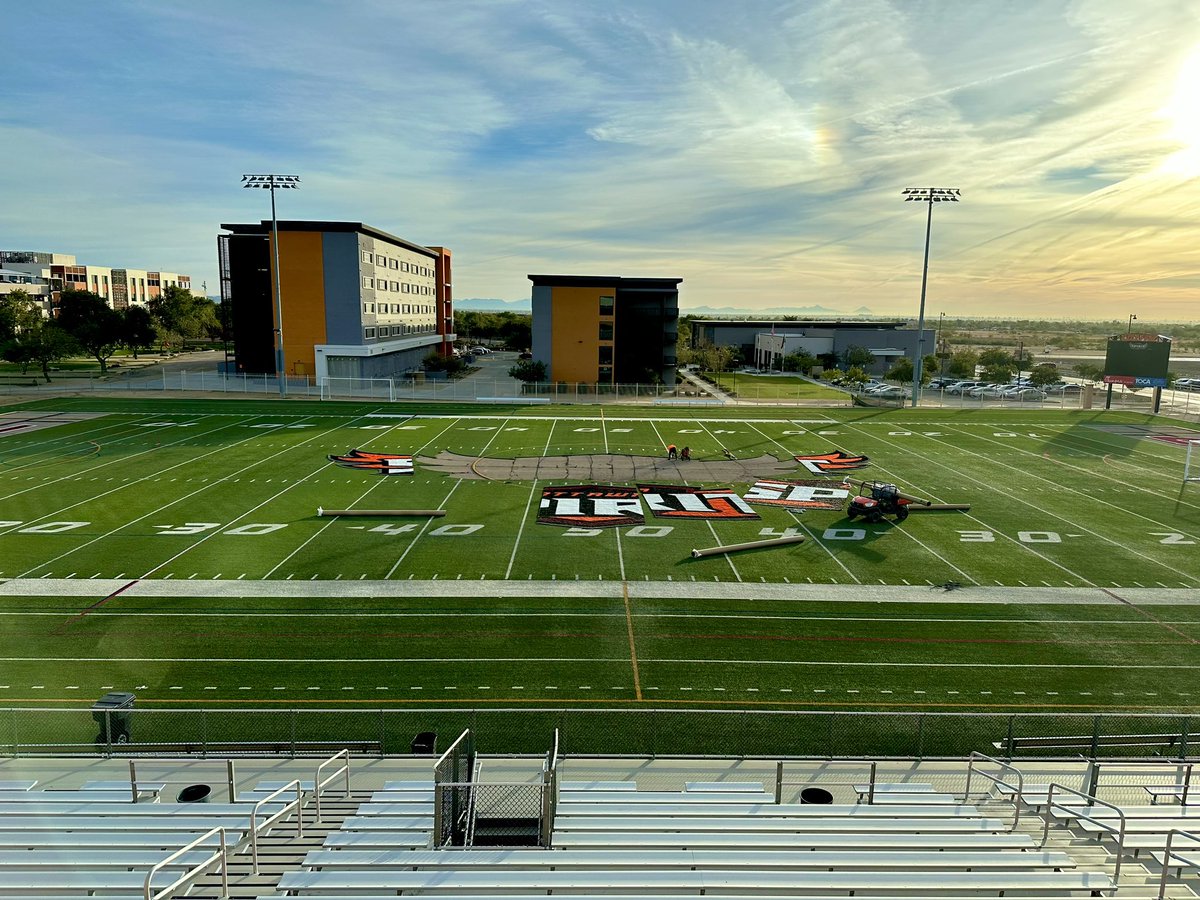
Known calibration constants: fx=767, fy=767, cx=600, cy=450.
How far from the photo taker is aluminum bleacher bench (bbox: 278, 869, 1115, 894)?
7.60 metres

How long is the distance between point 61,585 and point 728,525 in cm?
2086

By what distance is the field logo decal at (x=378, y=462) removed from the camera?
1407 inches

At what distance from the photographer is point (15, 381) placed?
7025cm

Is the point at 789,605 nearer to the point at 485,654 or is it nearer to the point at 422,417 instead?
the point at 485,654

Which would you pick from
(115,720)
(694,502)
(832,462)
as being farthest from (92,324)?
(115,720)

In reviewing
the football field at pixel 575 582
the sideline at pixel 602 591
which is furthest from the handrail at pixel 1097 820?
the sideline at pixel 602 591

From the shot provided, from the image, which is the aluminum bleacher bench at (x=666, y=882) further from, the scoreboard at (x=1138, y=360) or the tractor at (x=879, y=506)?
the scoreboard at (x=1138, y=360)

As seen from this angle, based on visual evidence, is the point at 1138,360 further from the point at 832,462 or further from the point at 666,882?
the point at 666,882

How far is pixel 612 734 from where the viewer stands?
14273 millimetres

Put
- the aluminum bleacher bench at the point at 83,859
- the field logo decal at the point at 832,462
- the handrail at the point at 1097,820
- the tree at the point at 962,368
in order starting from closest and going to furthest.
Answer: the aluminum bleacher bench at the point at 83,859, the handrail at the point at 1097,820, the field logo decal at the point at 832,462, the tree at the point at 962,368

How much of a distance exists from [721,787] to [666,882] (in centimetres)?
439

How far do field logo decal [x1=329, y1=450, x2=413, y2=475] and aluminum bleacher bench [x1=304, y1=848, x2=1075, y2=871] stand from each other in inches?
1104

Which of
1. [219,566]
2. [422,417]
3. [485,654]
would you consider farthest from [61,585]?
[422,417]

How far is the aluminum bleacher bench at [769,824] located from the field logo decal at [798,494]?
20978mm
